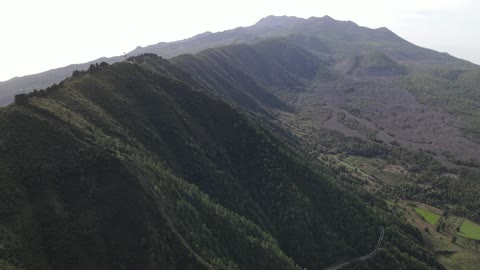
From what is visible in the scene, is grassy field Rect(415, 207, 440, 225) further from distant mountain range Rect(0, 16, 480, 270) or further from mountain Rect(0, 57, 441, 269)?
mountain Rect(0, 57, 441, 269)

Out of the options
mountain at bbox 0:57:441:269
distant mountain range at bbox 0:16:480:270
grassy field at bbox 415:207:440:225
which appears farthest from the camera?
grassy field at bbox 415:207:440:225

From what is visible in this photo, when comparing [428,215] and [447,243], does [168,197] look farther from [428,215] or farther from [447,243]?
[428,215]

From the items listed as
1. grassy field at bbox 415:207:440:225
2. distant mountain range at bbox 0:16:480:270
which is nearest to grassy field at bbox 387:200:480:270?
distant mountain range at bbox 0:16:480:270

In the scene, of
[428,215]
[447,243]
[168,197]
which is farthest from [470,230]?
[168,197]

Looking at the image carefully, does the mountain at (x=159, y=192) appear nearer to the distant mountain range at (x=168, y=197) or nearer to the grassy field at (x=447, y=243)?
the distant mountain range at (x=168, y=197)

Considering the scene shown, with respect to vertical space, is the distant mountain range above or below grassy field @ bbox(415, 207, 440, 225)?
above
